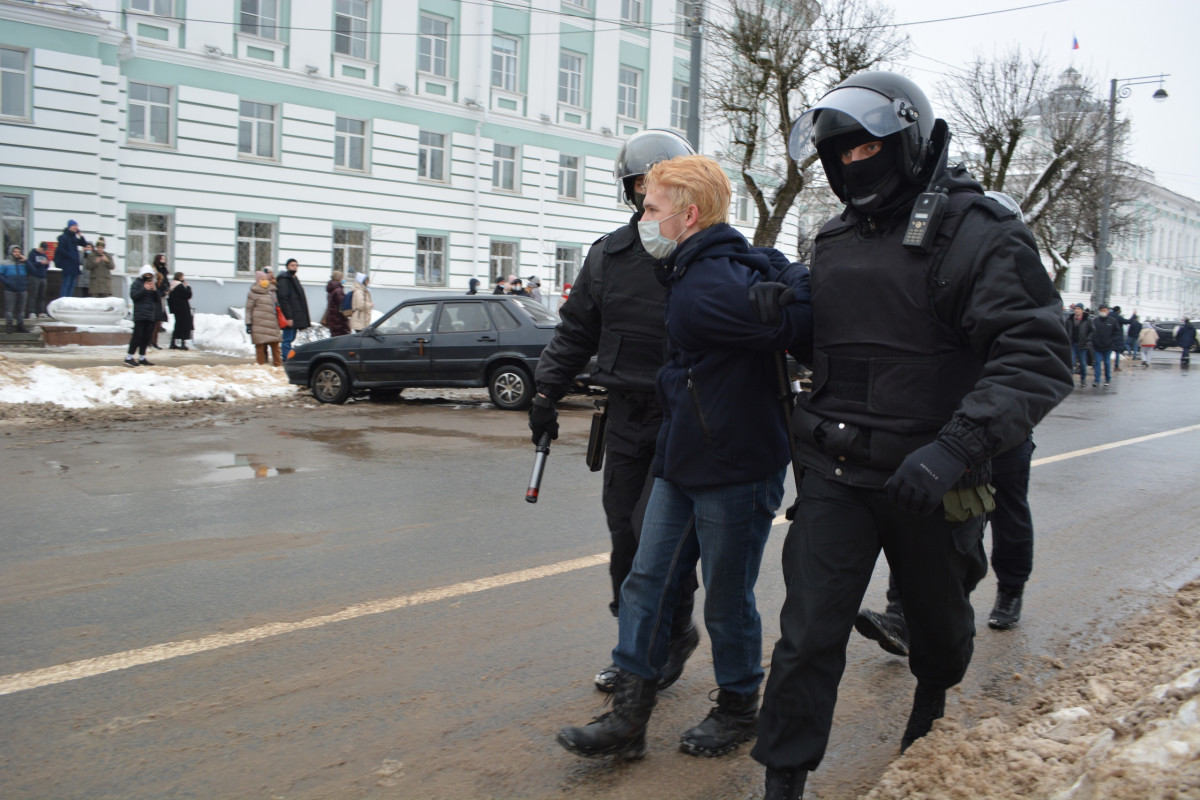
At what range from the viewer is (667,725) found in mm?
3402

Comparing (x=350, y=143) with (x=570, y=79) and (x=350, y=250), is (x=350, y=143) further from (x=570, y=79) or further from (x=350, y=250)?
Result: (x=570, y=79)

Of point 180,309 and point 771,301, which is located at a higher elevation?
point 771,301

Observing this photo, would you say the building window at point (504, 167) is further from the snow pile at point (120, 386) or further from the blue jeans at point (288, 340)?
the snow pile at point (120, 386)

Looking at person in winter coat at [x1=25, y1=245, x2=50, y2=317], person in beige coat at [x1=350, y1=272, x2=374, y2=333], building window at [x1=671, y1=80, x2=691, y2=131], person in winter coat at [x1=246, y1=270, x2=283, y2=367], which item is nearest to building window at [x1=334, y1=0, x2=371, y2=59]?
person in winter coat at [x1=25, y1=245, x2=50, y2=317]

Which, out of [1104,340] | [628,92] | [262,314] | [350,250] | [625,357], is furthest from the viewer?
[628,92]

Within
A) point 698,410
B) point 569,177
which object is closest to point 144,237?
point 569,177

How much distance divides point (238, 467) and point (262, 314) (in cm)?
867

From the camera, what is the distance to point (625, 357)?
3.48 meters

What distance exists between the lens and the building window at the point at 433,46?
93.1 ft

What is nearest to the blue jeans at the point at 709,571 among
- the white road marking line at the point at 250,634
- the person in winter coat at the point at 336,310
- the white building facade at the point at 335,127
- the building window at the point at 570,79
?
the white road marking line at the point at 250,634

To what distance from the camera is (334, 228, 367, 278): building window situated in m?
27.0

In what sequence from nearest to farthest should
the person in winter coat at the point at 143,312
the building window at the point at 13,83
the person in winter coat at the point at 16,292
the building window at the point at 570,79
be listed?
the person in winter coat at the point at 143,312 → the person in winter coat at the point at 16,292 → the building window at the point at 13,83 → the building window at the point at 570,79

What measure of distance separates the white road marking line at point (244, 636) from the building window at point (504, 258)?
25.9 meters

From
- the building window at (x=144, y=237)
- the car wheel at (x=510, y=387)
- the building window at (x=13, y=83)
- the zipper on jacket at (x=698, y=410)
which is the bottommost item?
the car wheel at (x=510, y=387)
